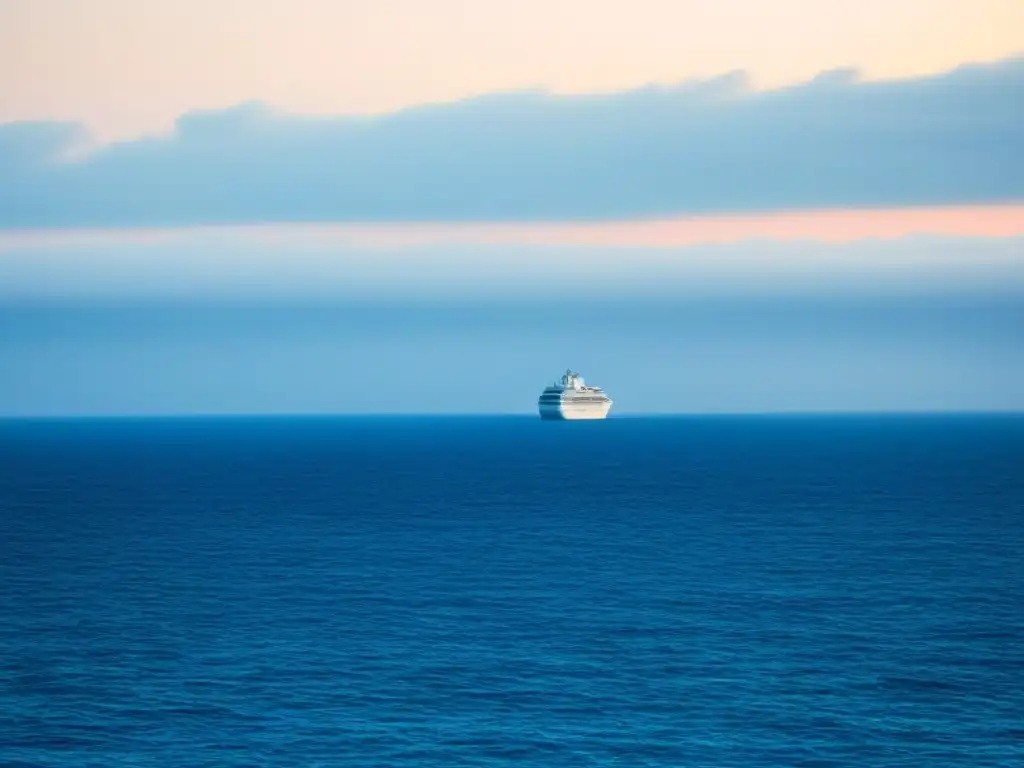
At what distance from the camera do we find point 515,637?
5638 centimetres

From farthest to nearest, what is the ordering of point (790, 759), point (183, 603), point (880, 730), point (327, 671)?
point (183, 603) < point (327, 671) < point (880, 730) < point (790, 759)

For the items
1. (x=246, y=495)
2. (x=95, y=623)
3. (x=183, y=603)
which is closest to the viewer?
(x=95, y=623)

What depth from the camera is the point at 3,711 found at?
1732 inches

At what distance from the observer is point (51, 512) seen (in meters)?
114

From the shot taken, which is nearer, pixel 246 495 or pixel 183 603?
pixel 183 603

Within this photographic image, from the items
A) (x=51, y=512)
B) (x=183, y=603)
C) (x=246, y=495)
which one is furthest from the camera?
(x=246, y=495)

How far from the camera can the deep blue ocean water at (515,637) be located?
41.1 m

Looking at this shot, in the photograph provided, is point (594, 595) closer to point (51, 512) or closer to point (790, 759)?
point (790, 759)

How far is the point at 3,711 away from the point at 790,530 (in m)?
69.2

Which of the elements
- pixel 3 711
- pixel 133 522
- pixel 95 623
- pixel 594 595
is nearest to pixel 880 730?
pixel 594 595

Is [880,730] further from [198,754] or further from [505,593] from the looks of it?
[505,593]

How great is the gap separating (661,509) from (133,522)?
4995cm

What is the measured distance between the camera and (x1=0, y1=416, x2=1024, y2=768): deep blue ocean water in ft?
135

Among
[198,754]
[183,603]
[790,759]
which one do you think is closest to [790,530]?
[183,603]
